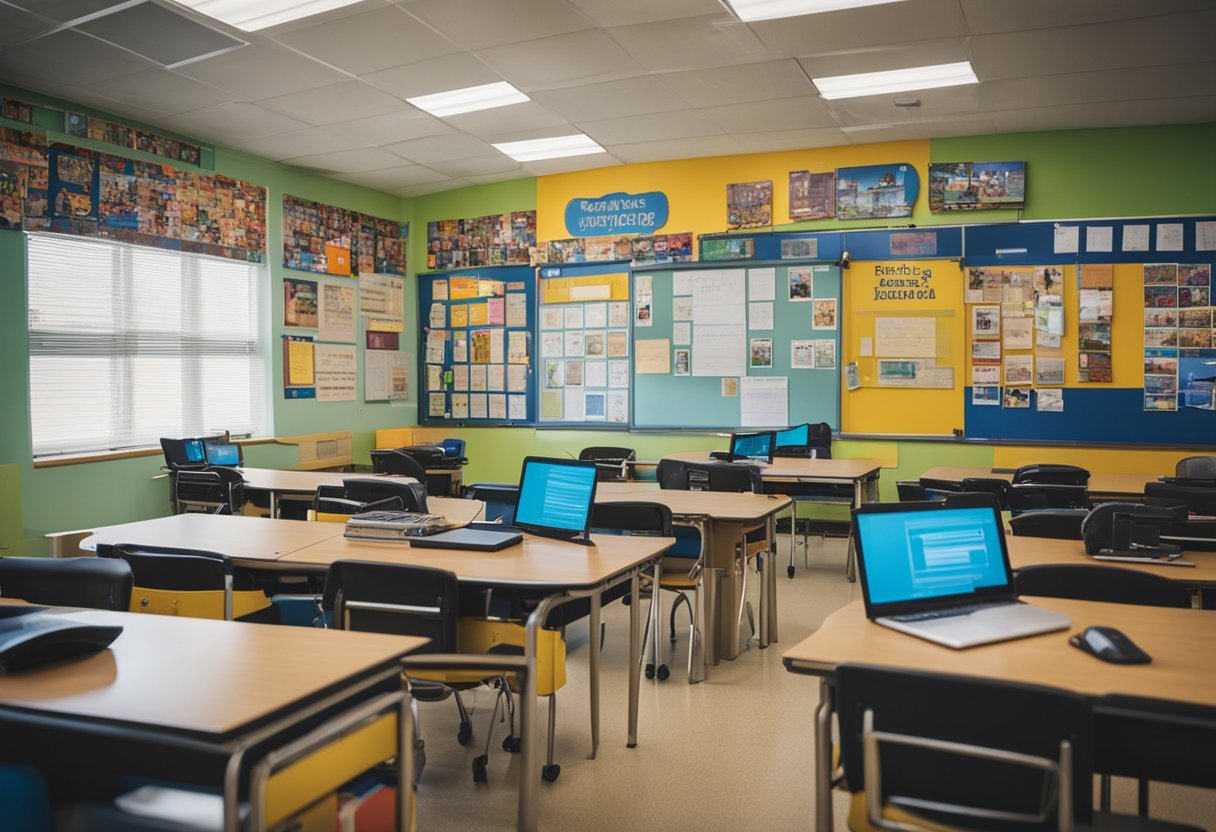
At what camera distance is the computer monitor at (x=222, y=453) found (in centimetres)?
637

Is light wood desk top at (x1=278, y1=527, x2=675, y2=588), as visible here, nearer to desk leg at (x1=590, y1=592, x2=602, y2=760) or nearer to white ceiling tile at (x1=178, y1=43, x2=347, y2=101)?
desk leg at (x1=590, y1=592, x2=602, y2=760)

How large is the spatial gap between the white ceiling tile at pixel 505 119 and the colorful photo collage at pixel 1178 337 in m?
4.75

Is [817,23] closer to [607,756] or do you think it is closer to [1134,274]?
[1134,274]

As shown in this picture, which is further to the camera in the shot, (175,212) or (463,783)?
(175,212)

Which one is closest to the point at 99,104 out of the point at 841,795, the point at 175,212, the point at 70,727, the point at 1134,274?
the point at 175,212

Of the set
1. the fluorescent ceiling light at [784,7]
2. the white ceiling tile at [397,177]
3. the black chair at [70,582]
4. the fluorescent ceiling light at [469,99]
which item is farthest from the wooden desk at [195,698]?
the white ceiling tile at [397,177]

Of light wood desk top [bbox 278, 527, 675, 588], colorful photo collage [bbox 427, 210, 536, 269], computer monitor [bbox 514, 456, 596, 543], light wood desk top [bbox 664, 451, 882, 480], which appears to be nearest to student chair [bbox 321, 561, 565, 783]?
light wood desk top [bbox 278, 527, 675, 588]

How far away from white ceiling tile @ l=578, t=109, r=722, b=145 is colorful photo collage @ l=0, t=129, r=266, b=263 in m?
3.03

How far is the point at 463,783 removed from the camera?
3004mm

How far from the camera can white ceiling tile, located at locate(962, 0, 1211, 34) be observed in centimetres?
466

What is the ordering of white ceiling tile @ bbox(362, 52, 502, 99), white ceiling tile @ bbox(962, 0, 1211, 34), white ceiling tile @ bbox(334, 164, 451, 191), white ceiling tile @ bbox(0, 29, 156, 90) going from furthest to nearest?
white ceiling tile @ bbox(334, 164, 451, 191), white ceiling tile @ bbox(362, 52, 502, 99), white ceiling tile @ bbox(0, 29, 156, 90), white ceiling tile @ bbox(962, 0, 1211, 34)

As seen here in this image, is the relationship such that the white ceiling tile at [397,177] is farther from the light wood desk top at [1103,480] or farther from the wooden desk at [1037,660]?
the wooden desk at [1037,660]

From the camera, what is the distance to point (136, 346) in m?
6.75

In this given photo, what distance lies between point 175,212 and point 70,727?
20.6ft
